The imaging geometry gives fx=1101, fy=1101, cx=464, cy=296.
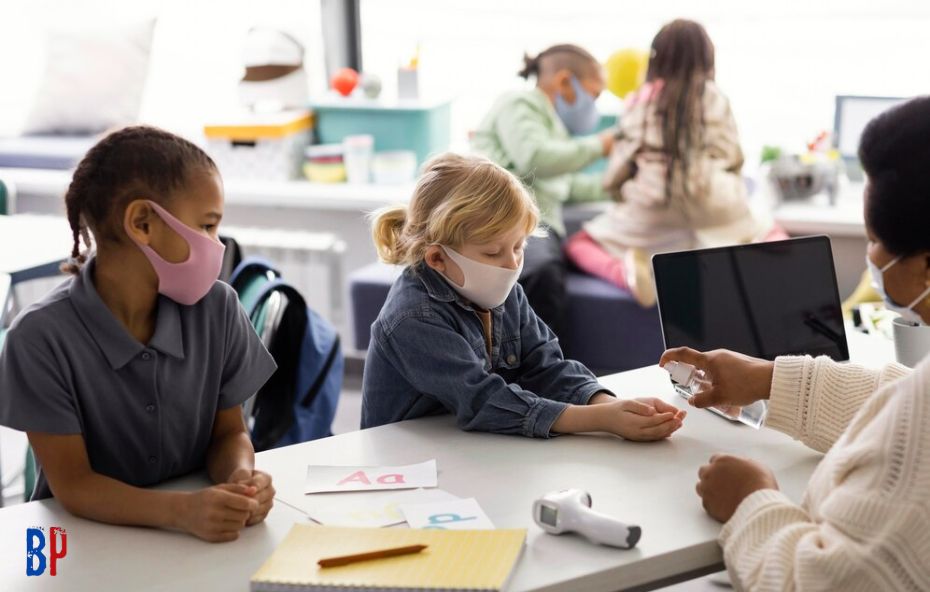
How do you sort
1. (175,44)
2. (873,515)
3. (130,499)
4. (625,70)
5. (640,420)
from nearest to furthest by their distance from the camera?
1. (873,515)
2. (130,499)
3. (640,420)
4. (625,70)
5. (175,44)

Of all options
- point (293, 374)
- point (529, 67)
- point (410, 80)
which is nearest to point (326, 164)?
point (410, 80)

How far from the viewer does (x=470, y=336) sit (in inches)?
65.9

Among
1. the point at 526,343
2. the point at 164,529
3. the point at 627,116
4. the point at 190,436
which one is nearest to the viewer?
the point at 164,529

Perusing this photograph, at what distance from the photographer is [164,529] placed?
129 cm

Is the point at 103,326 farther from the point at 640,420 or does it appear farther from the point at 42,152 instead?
the point at 42,152

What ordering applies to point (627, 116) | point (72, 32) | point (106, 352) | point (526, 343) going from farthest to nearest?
point (72, 32) → point (627, 116) → point (526, 343) → point (106, 352)

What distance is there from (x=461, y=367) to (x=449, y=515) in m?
0.32

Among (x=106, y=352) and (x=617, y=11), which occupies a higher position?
(x=617, y=11)

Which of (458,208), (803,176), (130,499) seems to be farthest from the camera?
(803,176)

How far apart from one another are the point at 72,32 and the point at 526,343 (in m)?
2.98

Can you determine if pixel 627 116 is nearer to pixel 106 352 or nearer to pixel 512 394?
pixel 512 394

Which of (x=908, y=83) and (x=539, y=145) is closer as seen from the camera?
(x=539, y=145)

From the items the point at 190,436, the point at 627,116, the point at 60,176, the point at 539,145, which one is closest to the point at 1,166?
the point at 60,176

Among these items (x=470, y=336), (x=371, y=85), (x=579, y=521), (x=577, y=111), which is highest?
(x=371, y=85)
